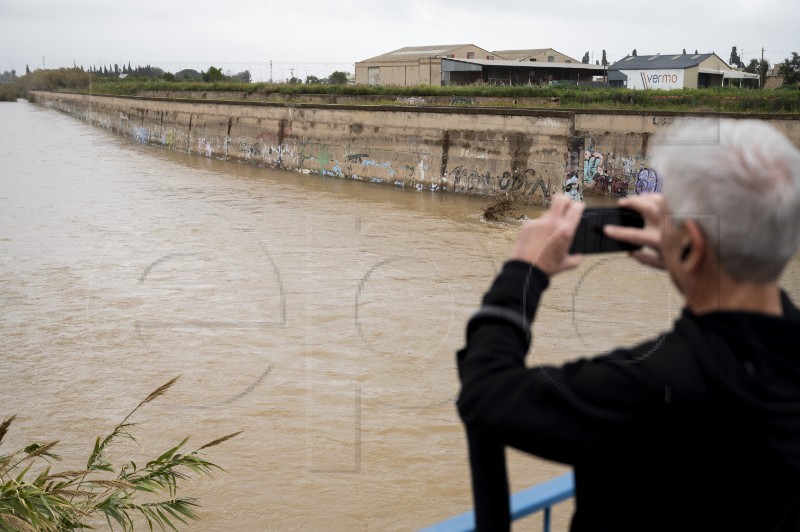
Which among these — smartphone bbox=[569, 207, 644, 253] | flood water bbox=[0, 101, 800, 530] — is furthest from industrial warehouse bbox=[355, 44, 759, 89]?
smartphone bbox=[569, 207, 644, 253]

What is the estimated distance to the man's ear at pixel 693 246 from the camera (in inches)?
51.5

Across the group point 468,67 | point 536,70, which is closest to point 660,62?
point 536,70

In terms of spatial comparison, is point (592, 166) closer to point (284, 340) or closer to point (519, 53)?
point (284, 340)

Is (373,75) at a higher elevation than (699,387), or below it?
higher

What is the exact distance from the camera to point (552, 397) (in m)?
1.29

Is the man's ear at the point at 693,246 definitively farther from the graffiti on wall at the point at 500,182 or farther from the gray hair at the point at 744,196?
the graffiti on wall at the point at 500,182

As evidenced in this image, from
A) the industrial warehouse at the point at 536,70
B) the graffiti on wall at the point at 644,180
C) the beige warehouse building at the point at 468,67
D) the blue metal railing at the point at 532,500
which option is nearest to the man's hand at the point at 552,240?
the blue metal railing at the point at 532,500

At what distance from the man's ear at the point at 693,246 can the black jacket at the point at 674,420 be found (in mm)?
84

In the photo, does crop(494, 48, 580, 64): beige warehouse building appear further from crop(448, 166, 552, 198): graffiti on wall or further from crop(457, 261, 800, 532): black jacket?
crop(457, 261, 800, 532): black jacket

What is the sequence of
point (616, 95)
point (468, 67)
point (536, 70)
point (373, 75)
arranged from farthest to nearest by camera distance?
point (373, 75)
point (536, 70)
point (468, 67)
point (616, 95)

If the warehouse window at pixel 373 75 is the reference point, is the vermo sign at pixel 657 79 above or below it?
below

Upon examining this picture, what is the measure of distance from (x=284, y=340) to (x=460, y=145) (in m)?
15.2

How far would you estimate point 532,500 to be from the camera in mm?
2104

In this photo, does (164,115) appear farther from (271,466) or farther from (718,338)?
(718,338)
